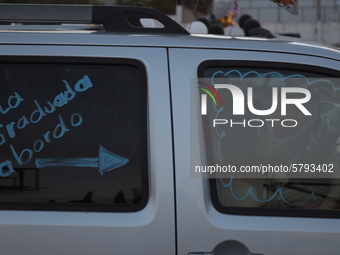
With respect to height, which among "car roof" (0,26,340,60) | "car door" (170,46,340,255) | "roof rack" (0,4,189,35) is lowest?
"car door" (170,46,340,255)

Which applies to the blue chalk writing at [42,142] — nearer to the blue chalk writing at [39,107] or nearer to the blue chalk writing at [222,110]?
the blue chalk writing at [39,107]

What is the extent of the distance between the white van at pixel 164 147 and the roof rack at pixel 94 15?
13 centimetres

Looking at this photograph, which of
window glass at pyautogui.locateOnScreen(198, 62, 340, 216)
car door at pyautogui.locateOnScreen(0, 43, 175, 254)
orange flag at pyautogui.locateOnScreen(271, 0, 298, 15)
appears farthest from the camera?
orange flag at pyautogui.locateOnScreen(271, 0, 298, 15)

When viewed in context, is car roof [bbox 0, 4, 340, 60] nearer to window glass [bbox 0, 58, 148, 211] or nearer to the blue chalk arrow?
window glass [bbox 0, 58, 148, 211]

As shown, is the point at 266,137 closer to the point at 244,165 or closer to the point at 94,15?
the point at 244,165

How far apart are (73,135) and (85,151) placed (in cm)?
7

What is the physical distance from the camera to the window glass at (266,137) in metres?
2.20

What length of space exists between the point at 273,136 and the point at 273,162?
96mm

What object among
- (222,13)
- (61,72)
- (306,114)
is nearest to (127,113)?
(61,72)

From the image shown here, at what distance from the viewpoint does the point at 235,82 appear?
7.32ft

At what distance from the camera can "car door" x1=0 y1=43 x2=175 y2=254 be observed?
208cm

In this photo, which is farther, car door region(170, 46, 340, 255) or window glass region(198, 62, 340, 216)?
window glass region(198, 62, 340, 216)

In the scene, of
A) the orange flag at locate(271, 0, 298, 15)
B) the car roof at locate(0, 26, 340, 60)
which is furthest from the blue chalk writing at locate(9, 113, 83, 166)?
the orange flag at locate(271, 0, 298, 15)

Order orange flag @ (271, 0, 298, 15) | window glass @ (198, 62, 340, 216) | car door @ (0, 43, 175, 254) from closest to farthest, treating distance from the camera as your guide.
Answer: car door @ (0, 43, 175, 254) → window glass @ (198, 62, 340, 216) → orange flag @ (271, 0, 298, 15)
